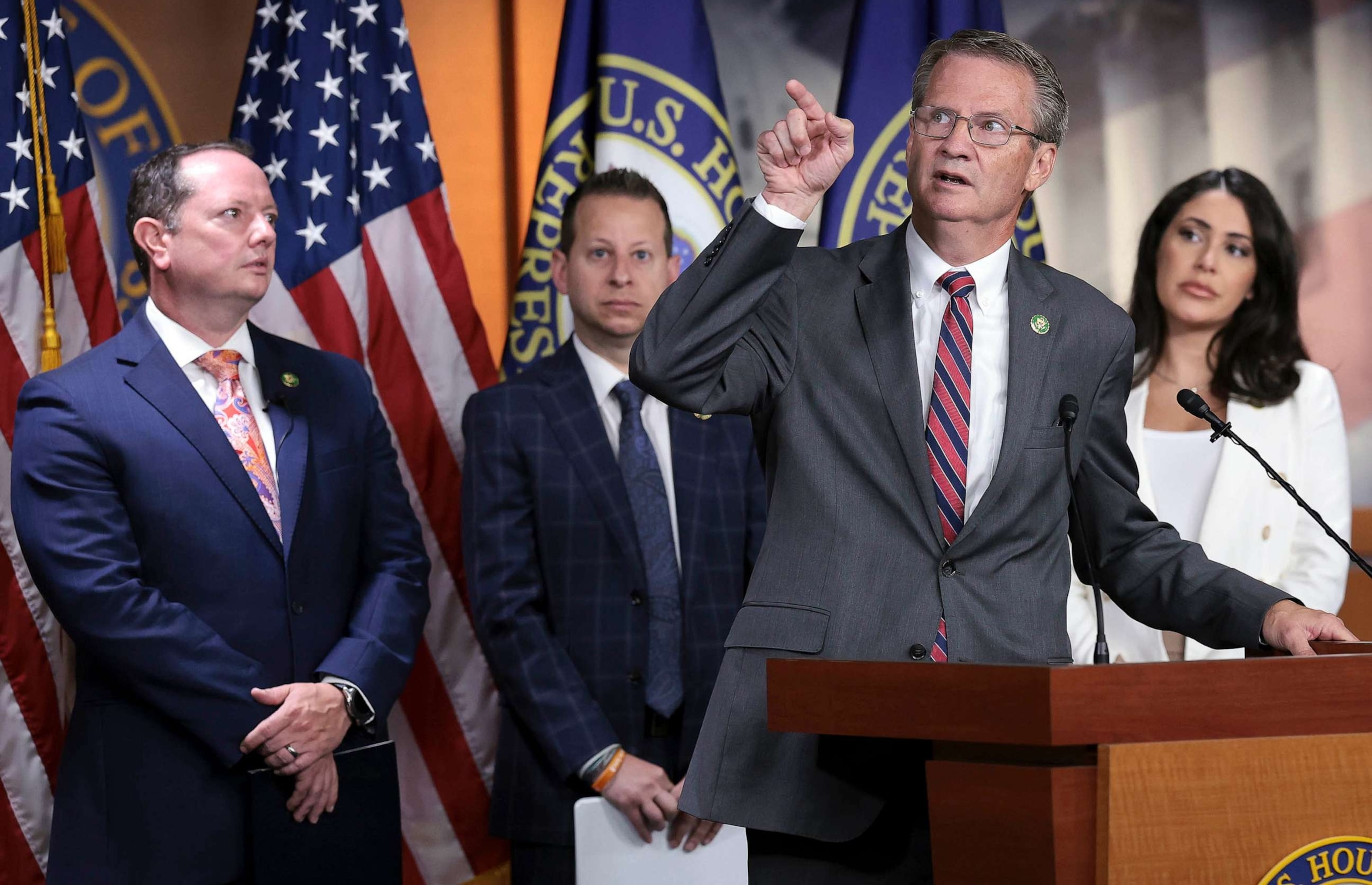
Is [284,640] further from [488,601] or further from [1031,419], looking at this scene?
[1031,419]

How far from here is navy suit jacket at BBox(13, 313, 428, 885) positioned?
7.89 ft

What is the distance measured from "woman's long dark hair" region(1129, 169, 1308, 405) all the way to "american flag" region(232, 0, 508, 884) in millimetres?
1675

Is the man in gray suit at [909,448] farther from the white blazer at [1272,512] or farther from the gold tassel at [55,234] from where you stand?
the gold tassel at [55,234]

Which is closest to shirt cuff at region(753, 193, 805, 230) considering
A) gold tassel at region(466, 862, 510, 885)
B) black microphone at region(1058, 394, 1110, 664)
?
black microphone at region(1058, 394, 1110, 664)

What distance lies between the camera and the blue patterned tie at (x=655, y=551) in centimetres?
291

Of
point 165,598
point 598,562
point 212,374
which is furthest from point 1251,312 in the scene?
point 165,598

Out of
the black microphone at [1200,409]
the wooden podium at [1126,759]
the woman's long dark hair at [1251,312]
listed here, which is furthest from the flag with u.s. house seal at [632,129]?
the wooden podium at [1126,759]

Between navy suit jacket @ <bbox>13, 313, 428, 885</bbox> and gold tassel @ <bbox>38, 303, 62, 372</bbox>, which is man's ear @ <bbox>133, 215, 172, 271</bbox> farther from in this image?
gold tassel @ <bbox>38, 303, 62, 372</bbox>

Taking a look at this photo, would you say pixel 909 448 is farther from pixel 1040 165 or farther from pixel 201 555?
pixel 201 555

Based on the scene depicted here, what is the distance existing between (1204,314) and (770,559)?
2175mm

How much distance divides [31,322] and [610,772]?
4.93ft

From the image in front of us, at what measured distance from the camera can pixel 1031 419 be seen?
1.72 metres

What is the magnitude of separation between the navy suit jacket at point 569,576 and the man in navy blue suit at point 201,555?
0.74 feet

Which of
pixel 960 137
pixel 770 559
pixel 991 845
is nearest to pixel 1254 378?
pixel 960 137
